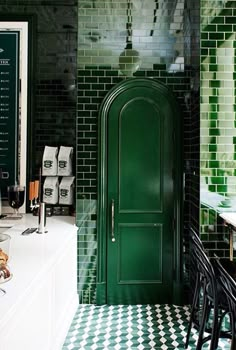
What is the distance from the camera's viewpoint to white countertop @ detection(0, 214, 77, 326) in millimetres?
1769

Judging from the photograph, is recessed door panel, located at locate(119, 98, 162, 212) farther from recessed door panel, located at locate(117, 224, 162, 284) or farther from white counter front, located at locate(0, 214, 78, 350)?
white counter front, located at locate(0, 214, 78, 350)

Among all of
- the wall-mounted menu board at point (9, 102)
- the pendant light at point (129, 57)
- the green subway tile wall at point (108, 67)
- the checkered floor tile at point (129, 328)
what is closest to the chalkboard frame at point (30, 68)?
the wall-mounted menu board at point (9, 102)

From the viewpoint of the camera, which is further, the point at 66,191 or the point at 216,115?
the point at 66,191

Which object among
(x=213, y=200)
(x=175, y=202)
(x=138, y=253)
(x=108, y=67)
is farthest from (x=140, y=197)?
(x=108, y=67)

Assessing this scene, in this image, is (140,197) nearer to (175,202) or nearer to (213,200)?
(175,202)

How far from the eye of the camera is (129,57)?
4.00 meters

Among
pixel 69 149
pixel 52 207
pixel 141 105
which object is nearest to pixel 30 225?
pixel 52 207

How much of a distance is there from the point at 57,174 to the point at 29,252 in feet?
5.38

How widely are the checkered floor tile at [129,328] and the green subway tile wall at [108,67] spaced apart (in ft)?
1.18

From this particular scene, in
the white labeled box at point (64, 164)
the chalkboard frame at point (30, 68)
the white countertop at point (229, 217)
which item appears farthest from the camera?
the chalkboard frame at point (30, 68)

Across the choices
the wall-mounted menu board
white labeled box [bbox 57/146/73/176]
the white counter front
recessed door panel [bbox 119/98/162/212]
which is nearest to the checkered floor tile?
the white counter front

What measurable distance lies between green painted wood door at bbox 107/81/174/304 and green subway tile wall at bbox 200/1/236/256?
1.70ft

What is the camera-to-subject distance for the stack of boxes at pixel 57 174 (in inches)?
163

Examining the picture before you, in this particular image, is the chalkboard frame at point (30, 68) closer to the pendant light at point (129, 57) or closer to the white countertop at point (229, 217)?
the pendant light at point (129, 57)
